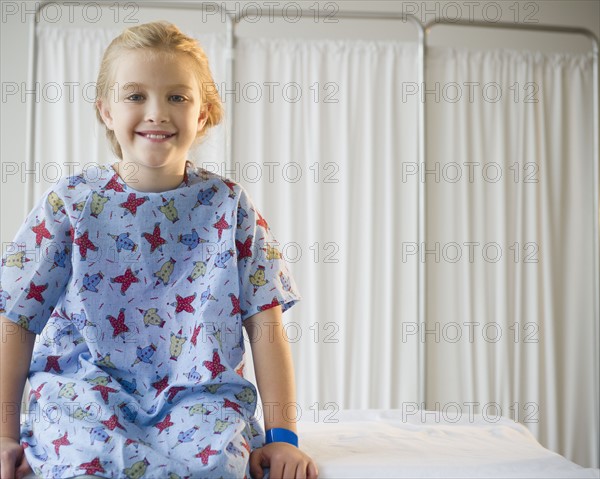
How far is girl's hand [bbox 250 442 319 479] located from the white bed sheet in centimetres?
3

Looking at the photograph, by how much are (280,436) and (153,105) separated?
571mm

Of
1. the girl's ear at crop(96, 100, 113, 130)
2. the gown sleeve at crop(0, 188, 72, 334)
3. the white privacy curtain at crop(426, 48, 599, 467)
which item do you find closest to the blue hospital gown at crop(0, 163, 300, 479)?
the gown sleeve at crop(0, 188, 72, 334)

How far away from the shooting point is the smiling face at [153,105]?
51.3 inches

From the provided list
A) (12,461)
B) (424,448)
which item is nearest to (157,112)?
(12,461)

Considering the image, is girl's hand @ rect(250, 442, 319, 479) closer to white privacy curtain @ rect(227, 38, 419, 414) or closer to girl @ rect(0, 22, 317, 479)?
girl @ rect(0, 22, 317, 479)

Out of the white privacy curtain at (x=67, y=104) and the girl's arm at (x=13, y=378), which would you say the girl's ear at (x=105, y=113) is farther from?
the white privacy curtain at (x=67, y=104)

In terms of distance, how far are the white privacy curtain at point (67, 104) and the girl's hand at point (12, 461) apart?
1.99 meters

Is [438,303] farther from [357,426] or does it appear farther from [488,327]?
[357,426]

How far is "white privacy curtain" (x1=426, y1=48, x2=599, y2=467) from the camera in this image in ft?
10.7

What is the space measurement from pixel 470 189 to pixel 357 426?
189cm

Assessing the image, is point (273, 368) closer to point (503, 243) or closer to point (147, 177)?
point (147, 177)

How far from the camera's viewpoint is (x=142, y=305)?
4.18 feet

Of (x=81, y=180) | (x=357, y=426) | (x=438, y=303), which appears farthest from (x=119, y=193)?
(x=438, y=303)

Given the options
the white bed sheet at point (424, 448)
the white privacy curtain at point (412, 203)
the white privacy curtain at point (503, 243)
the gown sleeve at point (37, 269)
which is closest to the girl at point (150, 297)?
the gown sleeve at point (37, 269)
